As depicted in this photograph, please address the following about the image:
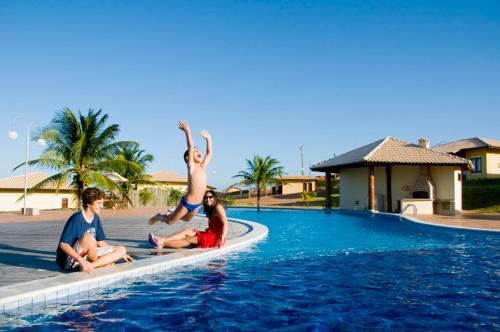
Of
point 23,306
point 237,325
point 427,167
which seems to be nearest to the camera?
point 237,325

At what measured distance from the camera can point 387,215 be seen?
18375 mm

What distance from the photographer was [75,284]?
457 cm

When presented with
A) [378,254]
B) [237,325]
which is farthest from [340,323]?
[378,254]

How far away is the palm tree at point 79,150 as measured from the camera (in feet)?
67.8

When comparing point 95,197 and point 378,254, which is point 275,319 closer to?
point 95,197

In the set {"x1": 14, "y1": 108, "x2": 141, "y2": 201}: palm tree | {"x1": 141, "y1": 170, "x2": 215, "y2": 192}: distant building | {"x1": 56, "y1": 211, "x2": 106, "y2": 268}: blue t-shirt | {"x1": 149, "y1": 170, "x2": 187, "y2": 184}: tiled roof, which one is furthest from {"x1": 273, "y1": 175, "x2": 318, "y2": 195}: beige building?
{"x1": 56, "y1": 211, "x2": 106, "y2": 268}: blue t-shirt

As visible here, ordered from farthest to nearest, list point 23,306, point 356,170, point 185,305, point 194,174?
point 356,170 → point 194,174 → point 185,305 → point 23,306

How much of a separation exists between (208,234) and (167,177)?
4068cm

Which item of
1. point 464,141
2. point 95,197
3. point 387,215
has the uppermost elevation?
point 464,141

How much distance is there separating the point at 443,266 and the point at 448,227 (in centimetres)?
671

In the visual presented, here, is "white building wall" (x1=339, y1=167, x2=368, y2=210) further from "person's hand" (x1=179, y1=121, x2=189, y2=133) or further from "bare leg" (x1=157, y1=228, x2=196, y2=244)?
"person's hand" (x1=179, y1=121, x2=189, y2=133)

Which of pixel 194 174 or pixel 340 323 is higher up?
pixel 194 174

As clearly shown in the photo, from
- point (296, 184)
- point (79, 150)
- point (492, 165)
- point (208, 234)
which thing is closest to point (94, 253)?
point (208, 234)

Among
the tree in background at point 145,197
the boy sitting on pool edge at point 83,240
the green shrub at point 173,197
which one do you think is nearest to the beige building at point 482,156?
the green shrub at point 173,197
